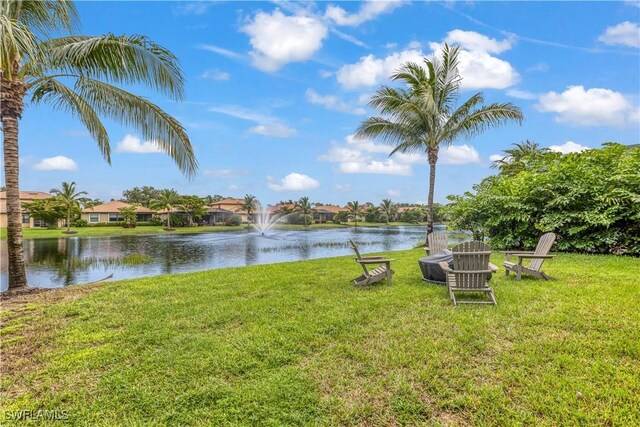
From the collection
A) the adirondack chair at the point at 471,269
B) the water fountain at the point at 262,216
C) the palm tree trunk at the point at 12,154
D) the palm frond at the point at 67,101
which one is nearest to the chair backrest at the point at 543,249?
the adirondack chair at the point at 471,269

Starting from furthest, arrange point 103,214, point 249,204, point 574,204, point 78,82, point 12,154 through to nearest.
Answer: point 249,204
point 103,214
point 574,204
point 78,82
point 12,154

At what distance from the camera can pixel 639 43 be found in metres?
10.4

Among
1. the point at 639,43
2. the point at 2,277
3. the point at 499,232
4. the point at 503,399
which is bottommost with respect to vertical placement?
the point at 2,277

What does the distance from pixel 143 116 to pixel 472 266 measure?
308 inches

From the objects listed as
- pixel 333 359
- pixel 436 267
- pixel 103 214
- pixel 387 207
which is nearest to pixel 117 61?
pixel 333 359

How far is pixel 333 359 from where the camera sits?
349 cm

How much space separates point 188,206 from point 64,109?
48.0m

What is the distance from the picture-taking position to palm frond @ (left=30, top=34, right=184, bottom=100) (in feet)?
22.3

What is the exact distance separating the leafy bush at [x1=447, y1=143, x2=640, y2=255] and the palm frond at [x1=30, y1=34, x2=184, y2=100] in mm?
11541

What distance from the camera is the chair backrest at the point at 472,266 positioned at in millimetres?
5297

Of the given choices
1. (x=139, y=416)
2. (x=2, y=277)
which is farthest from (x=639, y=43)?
(x=2, y=277)

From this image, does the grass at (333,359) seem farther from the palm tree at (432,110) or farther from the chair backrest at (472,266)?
the palm tree at (432,110)

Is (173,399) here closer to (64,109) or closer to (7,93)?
(7,93)

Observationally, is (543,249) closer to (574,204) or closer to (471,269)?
(471,269)
